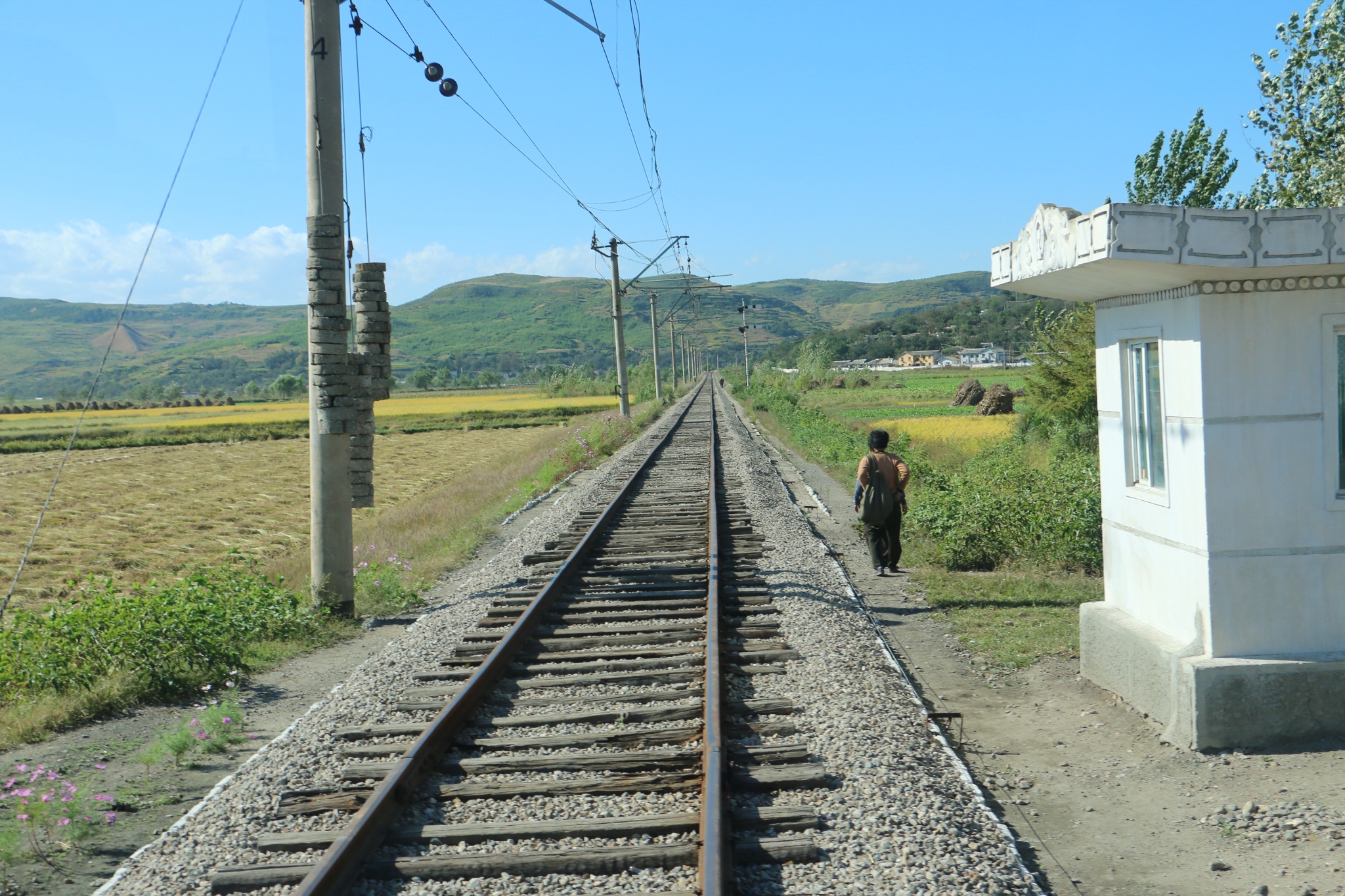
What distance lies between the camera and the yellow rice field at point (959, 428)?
32.0 meters

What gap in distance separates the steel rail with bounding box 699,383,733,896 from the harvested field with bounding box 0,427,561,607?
37.6 ft

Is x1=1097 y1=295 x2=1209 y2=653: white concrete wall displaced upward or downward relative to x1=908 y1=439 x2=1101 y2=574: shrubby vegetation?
upward

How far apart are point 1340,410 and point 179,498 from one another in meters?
31.2

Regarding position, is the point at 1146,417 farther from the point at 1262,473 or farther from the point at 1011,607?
the point at 1011,607

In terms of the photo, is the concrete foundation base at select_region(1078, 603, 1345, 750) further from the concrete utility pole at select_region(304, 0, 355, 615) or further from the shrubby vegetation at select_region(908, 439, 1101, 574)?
the concrete utility pole at select_region(304, 0, 355, 615)

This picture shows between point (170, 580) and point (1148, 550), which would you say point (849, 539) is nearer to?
point (1148, 550)

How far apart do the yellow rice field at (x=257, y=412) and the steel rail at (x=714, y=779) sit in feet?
205

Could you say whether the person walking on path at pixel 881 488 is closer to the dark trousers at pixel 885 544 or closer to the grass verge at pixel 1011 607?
the dark trousers at pixel 885 544

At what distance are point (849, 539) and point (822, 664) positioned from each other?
6.68 metres

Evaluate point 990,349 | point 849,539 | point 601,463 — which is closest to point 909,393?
point 601,463

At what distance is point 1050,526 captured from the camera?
10789 millimetres

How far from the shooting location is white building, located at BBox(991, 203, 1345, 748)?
5.27 m

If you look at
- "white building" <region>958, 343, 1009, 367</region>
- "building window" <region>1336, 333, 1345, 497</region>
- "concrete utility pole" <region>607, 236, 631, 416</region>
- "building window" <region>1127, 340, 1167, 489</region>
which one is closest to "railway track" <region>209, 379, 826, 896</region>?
"building window" <region>1127, 340, 1167, 489</region>

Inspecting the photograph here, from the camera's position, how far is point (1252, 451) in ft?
18.2
